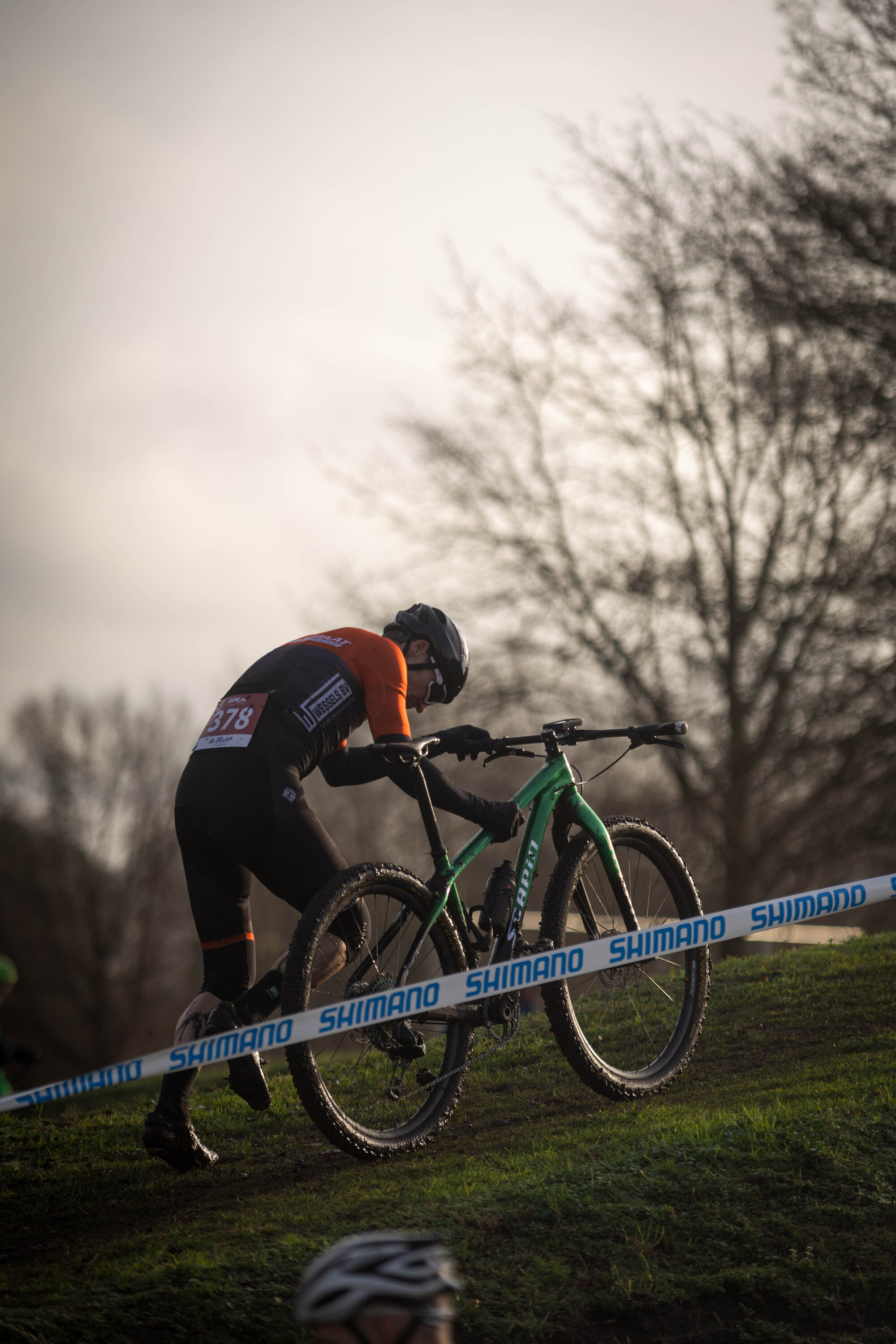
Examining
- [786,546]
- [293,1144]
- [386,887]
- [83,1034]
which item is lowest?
[83,1034]

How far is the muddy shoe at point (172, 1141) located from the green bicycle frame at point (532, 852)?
116cm

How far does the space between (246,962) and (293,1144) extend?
90cm

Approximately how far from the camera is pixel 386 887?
4.02 metres

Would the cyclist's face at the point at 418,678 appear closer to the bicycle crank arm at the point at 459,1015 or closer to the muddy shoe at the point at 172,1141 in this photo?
the bicycle crank arm at the point at 459,1015

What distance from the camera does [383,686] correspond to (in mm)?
4297

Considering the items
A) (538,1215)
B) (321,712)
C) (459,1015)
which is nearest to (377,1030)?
(459,1015)

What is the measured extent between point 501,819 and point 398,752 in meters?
0.67

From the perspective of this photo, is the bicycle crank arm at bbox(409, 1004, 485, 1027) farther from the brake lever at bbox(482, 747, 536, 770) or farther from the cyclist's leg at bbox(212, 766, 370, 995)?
the brake lever at bbox(482, 747, 536, 770)

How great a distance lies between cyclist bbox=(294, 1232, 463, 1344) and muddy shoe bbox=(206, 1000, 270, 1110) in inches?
101

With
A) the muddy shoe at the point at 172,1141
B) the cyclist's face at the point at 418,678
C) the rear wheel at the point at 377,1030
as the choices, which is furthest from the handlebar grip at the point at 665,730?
the muddy shoe at the point at 172,1141

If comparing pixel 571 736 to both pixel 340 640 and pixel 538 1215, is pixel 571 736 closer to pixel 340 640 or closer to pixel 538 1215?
pixel 340 640

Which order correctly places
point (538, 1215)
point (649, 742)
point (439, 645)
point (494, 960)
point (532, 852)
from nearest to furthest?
point (538, 1215) < point (494, 960) < point (532, 852) < point (439, 645) < point (649, 742)

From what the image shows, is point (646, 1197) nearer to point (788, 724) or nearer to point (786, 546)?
point (788, 724)

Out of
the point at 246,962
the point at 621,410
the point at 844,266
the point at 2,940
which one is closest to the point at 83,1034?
the point at 2,940
